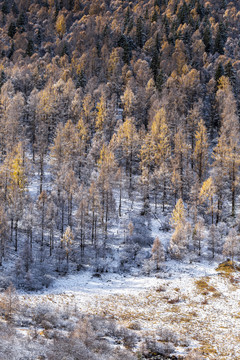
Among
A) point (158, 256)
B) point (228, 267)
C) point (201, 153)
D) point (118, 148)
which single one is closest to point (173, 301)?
point (158, 256)

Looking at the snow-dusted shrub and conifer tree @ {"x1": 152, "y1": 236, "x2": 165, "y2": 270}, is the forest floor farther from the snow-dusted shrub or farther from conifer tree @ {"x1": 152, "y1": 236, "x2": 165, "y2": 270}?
conifer tree @ {"x1": 152, "y1": 236, "x2": 165, "y2": 270}

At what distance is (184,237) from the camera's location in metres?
41.3

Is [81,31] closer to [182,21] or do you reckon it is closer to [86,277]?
[182,21]

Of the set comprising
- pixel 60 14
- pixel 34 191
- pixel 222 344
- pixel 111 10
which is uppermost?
pixel 111 10

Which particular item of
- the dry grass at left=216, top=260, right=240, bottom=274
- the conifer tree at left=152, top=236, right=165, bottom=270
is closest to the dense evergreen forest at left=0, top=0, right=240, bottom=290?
the conifer tree at left=152, top=236, right=165, bottom=270

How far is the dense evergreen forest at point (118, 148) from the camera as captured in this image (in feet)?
135

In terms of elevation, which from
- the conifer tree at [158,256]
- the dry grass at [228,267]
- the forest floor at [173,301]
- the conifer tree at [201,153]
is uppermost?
the conifer tree at [201,153]

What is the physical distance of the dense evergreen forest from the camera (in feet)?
135

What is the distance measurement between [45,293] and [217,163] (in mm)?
37709

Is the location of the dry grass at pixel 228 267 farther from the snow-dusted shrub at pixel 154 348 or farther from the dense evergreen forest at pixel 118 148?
the snow-dusted shrub at pixel 154 348

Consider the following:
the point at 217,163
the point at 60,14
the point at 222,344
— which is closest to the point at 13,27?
the point at 60,14

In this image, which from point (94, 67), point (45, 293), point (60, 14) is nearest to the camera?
point (45, 293)

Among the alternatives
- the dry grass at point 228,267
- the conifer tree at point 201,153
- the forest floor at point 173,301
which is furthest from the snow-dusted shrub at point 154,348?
the conifer tree at point 201,153

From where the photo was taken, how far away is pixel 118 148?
60531mm
